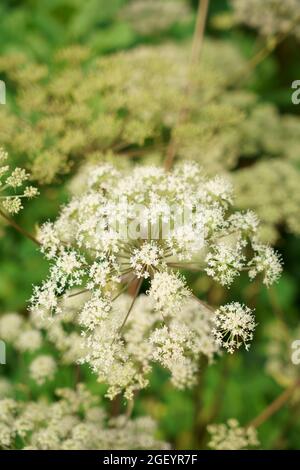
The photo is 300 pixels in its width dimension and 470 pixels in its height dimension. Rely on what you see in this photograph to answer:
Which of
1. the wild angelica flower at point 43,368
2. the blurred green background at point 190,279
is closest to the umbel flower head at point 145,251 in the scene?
the wild angelica flower at point 43,368

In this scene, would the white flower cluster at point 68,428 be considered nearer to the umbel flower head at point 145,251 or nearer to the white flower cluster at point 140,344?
the white flower cluster at point 140,344

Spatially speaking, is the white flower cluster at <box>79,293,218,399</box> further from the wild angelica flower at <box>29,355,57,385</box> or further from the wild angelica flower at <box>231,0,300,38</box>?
the wild angelica flower at <box>231,0,300,38</box>

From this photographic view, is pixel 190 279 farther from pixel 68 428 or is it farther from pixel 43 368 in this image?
pixel 68 428

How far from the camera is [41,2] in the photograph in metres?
5.35

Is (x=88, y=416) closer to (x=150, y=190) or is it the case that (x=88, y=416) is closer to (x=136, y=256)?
(x=136, y=256)

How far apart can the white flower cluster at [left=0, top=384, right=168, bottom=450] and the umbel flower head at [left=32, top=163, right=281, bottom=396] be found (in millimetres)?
641

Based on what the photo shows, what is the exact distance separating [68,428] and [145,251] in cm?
132

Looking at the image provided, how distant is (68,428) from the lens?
306 cm

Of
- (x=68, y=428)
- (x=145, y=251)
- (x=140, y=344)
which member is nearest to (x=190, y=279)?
(x=140, y=344)

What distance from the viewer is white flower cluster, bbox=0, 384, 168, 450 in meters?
2.94

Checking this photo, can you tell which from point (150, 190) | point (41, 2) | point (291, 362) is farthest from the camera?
point (41, 2)

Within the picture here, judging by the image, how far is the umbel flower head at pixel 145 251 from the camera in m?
2.45

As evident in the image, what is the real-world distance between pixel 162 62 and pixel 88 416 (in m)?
3.06

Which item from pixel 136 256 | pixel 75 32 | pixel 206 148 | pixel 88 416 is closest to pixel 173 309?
pixel 136 256
